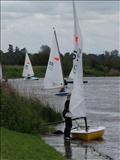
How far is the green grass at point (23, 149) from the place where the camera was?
15.4 meters

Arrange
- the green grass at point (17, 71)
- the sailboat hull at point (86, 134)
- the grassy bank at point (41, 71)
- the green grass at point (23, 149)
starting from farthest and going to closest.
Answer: the grassy bank at point (41, 71), the green grass at point (17, 71), the sailboat hull at point (86, 134), the green grass at point (23, 149)

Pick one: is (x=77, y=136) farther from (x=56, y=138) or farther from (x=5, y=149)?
(x=5, y=149)

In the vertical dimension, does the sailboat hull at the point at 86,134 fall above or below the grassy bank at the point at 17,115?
below

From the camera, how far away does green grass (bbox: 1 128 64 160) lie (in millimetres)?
15412

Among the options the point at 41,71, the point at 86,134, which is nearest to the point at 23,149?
the point at 86,134

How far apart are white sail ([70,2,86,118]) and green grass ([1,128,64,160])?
2799mm

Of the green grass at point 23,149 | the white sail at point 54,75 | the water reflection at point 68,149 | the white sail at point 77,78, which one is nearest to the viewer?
the green grass at point 23,149

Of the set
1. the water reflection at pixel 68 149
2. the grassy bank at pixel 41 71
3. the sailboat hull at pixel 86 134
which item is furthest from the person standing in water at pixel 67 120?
the grassy bank at pixel 41 71

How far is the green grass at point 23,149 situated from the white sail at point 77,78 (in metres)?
2.80

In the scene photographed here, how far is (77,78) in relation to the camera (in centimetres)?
2238

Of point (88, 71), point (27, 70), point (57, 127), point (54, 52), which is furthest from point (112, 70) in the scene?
point (57, 127)

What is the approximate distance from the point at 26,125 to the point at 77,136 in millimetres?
2221

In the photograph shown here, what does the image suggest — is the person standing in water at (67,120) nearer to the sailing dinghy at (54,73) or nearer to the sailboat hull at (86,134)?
the sailboat hull at (86,134)

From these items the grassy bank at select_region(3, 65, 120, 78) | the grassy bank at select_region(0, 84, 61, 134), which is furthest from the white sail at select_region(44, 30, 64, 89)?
the grassy bank at select_region(3, 65, 120, 78)
